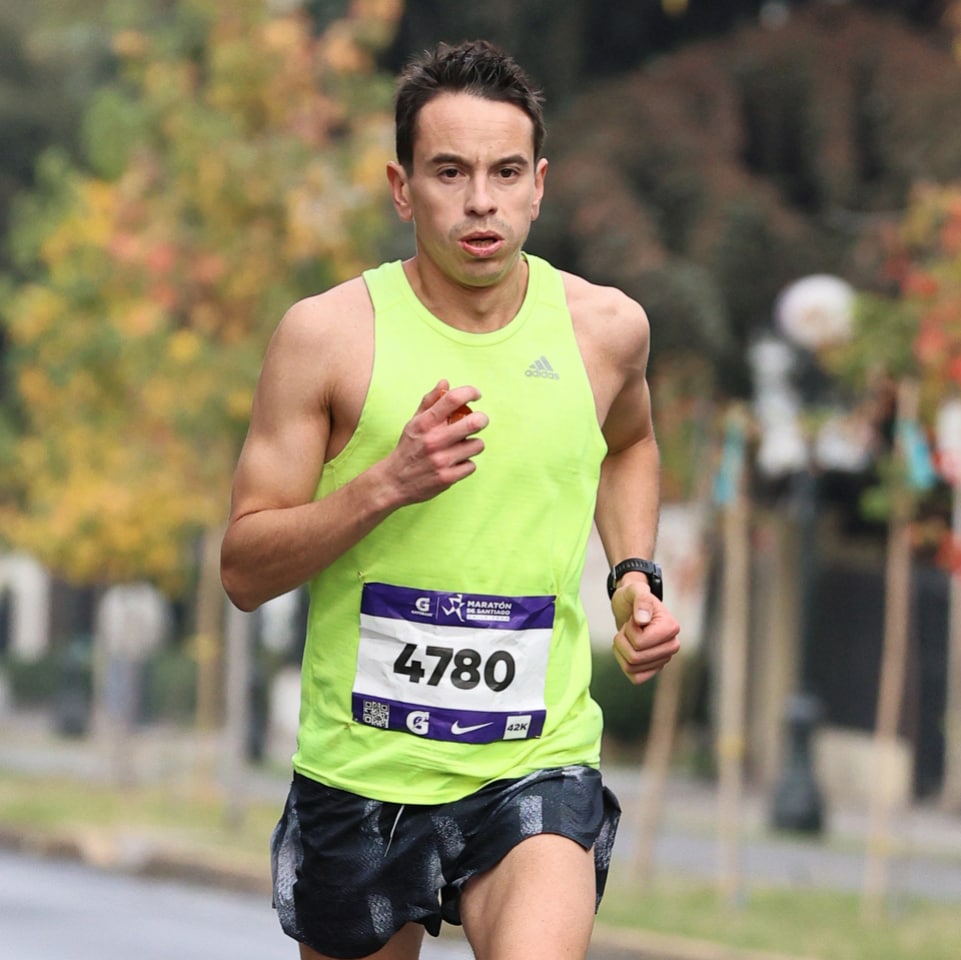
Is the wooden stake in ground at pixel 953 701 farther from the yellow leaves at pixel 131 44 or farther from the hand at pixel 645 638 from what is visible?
the hand at pixel 645 638

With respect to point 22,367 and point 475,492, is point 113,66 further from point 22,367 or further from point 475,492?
point 475,492

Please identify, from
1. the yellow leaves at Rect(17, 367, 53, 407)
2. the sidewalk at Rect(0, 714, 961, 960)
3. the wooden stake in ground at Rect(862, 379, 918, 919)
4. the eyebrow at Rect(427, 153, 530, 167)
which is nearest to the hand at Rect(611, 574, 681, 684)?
the eyebrow at Rect(427, 153, 530, 167)

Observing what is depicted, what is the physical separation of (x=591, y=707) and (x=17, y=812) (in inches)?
496

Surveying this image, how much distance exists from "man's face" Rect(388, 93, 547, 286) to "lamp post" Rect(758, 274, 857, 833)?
7.50m

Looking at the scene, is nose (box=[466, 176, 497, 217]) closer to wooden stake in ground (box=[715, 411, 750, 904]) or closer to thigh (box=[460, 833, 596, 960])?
thigh (box=[460, 833, 596, 960])

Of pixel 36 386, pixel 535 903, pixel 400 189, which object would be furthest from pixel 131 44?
pixel 535 903

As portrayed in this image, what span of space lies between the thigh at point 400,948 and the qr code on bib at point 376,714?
0.40 meters

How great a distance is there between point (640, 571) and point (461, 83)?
0.93 m

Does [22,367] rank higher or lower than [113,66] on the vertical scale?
lower

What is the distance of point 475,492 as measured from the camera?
3.71 metres

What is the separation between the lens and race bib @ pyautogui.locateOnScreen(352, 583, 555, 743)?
3729mm

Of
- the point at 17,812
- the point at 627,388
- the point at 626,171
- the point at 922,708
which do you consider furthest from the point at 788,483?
the point at 627,388

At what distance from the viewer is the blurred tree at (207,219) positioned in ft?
47.1

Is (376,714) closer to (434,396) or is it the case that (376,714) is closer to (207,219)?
(434,396)
